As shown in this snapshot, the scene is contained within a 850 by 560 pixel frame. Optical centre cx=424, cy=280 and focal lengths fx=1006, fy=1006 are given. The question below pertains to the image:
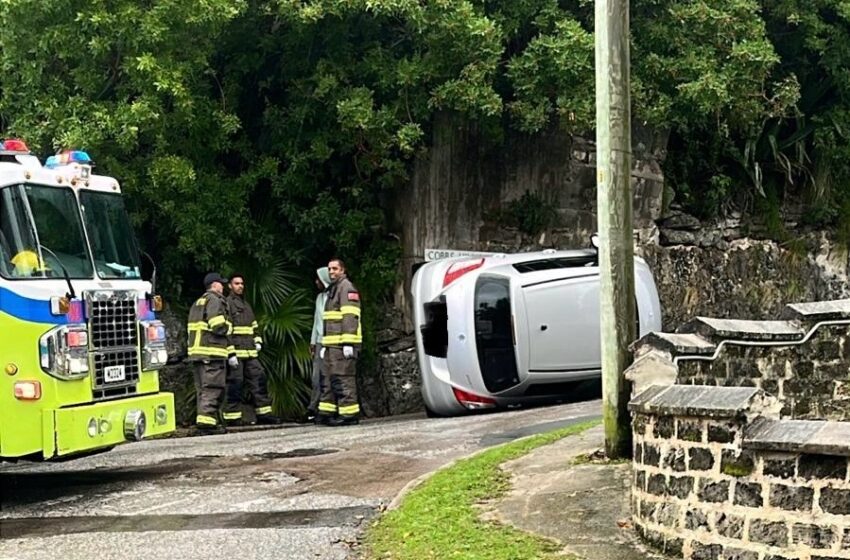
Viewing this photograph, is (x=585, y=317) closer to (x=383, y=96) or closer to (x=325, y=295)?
(x=325, y=295)

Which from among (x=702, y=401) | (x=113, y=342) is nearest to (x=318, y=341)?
(x=113, y=342)

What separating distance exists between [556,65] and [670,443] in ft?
28.2

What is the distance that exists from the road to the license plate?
3.19ft

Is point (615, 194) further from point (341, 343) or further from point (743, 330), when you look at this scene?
point (341, 343)

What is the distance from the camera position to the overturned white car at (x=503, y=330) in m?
12.7

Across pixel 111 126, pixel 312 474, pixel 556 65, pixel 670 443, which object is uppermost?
pixel 556 65

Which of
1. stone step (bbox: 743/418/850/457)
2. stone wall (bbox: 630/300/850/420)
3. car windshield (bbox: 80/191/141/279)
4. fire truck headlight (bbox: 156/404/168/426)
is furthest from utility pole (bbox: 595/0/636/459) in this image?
car windshield (bbox: 80/191/141/279)

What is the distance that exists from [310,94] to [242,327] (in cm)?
353

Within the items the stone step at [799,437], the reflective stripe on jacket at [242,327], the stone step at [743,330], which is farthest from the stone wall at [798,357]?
the reflective stripe on jacket at [242,327]

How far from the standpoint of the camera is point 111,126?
40.3 ft

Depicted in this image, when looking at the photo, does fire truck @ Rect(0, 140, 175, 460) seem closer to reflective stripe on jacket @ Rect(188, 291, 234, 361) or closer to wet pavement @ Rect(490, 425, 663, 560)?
reflective stripe on jacket @ Rect(188, 291, 234, 361)

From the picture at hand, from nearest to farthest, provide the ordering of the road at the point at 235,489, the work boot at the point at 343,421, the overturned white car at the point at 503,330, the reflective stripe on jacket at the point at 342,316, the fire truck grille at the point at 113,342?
the road at the point at 235,489
the fire truck grille at the point at 113,342
the reflective stripe on jacket at the point at 342,316
the overturned white car at the point at 503,330
the work boot at the point at 343,421

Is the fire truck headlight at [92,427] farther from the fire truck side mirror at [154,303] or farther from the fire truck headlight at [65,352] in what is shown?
the fire truck side mirror at [154,303]

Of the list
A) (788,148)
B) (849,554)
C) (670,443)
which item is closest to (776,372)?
(670,443)
